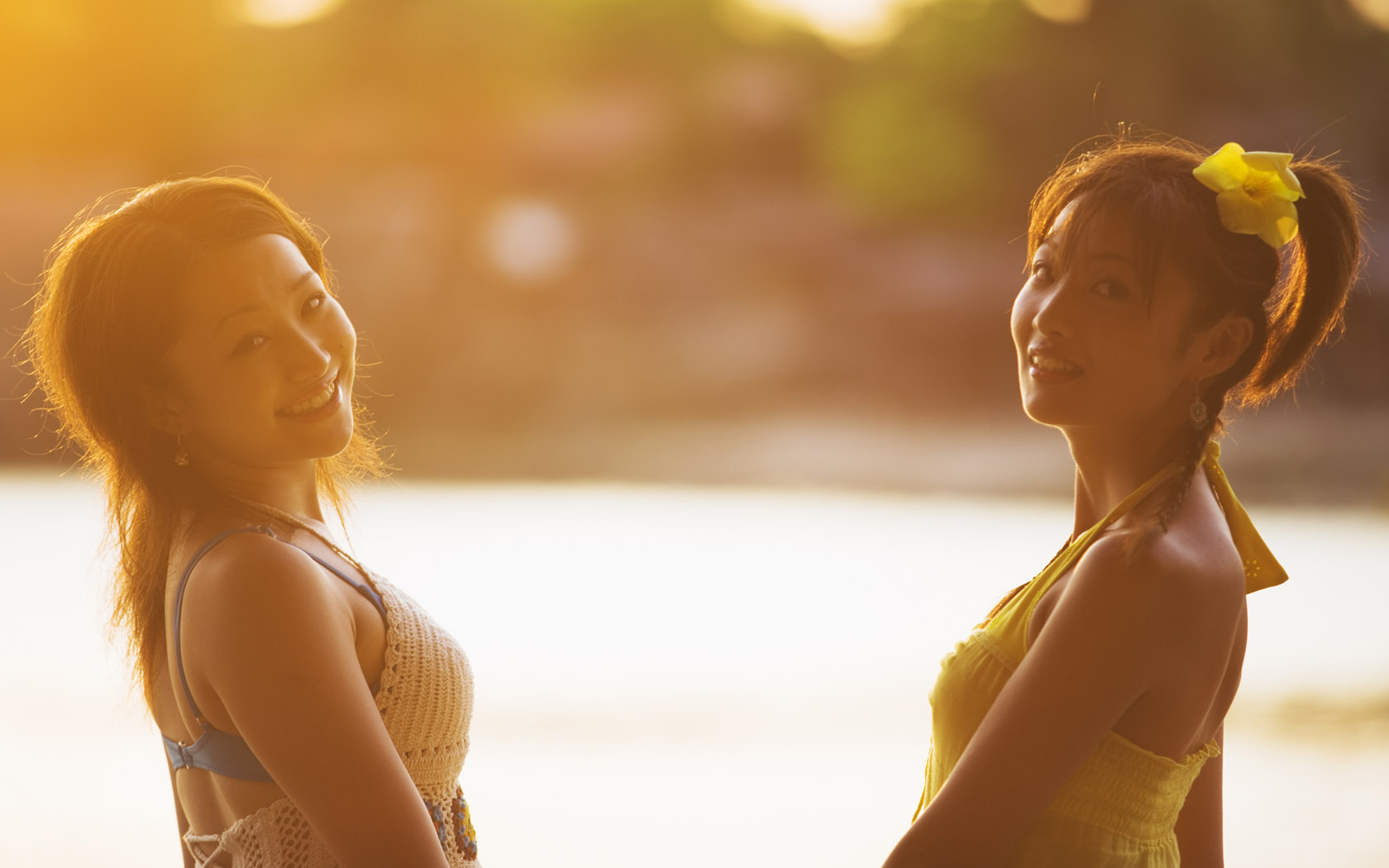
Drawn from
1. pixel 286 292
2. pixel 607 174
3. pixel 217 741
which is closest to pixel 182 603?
pixel 217 741

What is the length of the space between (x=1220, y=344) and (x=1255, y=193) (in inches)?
6.8

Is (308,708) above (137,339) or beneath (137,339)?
beneath

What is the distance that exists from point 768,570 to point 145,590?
6.00 meters

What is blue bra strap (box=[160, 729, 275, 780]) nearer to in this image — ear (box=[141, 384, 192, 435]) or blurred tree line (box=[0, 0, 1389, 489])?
ear (box=[141, 384, 192, 435])

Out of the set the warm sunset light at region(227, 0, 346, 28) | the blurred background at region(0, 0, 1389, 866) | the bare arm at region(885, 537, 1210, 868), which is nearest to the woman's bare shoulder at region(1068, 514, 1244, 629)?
the bare arm at region(885, 537, 1210, 868)

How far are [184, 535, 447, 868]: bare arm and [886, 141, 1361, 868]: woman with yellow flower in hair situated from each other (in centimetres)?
53

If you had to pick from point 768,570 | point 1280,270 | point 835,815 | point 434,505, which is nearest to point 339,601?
point 1280,270

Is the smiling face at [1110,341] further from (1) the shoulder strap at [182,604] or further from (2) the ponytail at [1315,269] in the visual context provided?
(1) the shoulder strap at [182,604]

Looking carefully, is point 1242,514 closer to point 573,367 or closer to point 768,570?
point 768,570

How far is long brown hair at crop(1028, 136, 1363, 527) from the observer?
4.65ft

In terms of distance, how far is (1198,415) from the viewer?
4.82 ft

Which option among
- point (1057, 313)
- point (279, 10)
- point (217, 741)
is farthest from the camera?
point (279, 10)

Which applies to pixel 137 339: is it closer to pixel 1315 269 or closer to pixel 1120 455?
pixel 1120 455

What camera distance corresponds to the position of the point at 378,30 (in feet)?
57.0
